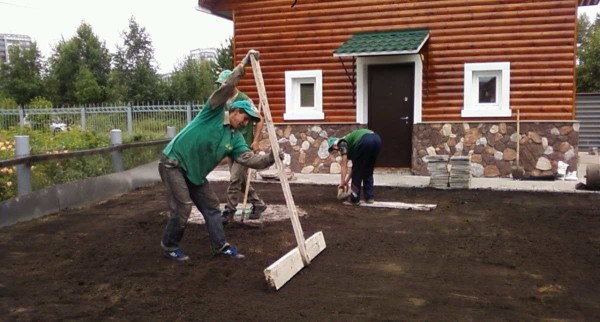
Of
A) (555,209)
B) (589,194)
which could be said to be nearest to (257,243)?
(555,209)

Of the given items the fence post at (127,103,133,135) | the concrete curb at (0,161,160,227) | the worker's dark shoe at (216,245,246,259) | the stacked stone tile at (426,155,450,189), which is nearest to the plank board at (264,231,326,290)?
the worker's dark shoe at (216,245,246,259)

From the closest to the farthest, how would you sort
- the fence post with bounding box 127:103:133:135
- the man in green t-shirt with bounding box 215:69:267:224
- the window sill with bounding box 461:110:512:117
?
the man in green t-shirt with bounding box 215:69:267:224 < the window sill with bounding box 461:110:512:117 < the fence post with bounding box 127:103:133:135

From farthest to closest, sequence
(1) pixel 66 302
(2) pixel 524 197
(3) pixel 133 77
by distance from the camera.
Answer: (3) pixel 133 77
(2) pixel 524 197
(1) pixel 66 302

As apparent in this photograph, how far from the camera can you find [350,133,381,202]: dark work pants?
25.2 ft

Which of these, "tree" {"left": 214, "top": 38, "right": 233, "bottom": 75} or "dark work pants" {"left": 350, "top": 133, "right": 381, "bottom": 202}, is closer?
"dark work pants" {"left": 350, "top": 133, "right": 381, "bottom": 202}

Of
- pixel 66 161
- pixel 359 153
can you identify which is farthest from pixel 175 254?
pixel 66 161

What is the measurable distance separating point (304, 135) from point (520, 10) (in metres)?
4.90

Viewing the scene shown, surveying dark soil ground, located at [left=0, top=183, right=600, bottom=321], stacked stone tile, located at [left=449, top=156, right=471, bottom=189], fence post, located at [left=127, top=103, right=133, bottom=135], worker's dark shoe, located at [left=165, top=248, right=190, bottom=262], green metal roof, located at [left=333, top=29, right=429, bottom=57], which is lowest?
dark soil ground, located at [left=0, top=183, right=600, bottom=321]

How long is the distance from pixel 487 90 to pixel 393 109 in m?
1.86

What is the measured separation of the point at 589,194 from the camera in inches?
353

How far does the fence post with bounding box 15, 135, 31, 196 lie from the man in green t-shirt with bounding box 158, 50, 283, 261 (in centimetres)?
310

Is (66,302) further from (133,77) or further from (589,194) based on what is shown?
(133,77)

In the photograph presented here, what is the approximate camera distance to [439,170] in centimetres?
968

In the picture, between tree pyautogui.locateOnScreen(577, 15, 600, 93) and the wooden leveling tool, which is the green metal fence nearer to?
the wooden leveling tool
